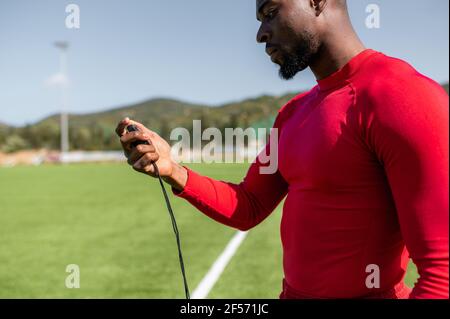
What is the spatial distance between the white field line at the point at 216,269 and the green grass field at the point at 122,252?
0.09 metres

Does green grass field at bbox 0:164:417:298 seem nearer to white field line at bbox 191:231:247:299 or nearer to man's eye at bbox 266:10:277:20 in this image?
white field line at bbox 191:231:247:299

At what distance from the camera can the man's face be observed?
1.66m

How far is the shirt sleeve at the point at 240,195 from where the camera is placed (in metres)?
2.12

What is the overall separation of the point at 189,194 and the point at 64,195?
17.7 metres

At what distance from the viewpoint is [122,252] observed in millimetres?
8578

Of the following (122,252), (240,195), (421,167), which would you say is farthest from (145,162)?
(122,252)

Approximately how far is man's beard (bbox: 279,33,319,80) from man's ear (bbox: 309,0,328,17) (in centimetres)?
8

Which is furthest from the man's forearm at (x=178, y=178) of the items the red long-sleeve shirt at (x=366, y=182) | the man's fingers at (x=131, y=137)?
the red long-sleeve shirt at (x=366, y=182)

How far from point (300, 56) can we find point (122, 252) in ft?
24.1

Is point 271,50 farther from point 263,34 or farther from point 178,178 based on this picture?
point 178,178

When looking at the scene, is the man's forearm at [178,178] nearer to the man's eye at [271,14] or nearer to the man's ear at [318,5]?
the man's eye at [271,14]
